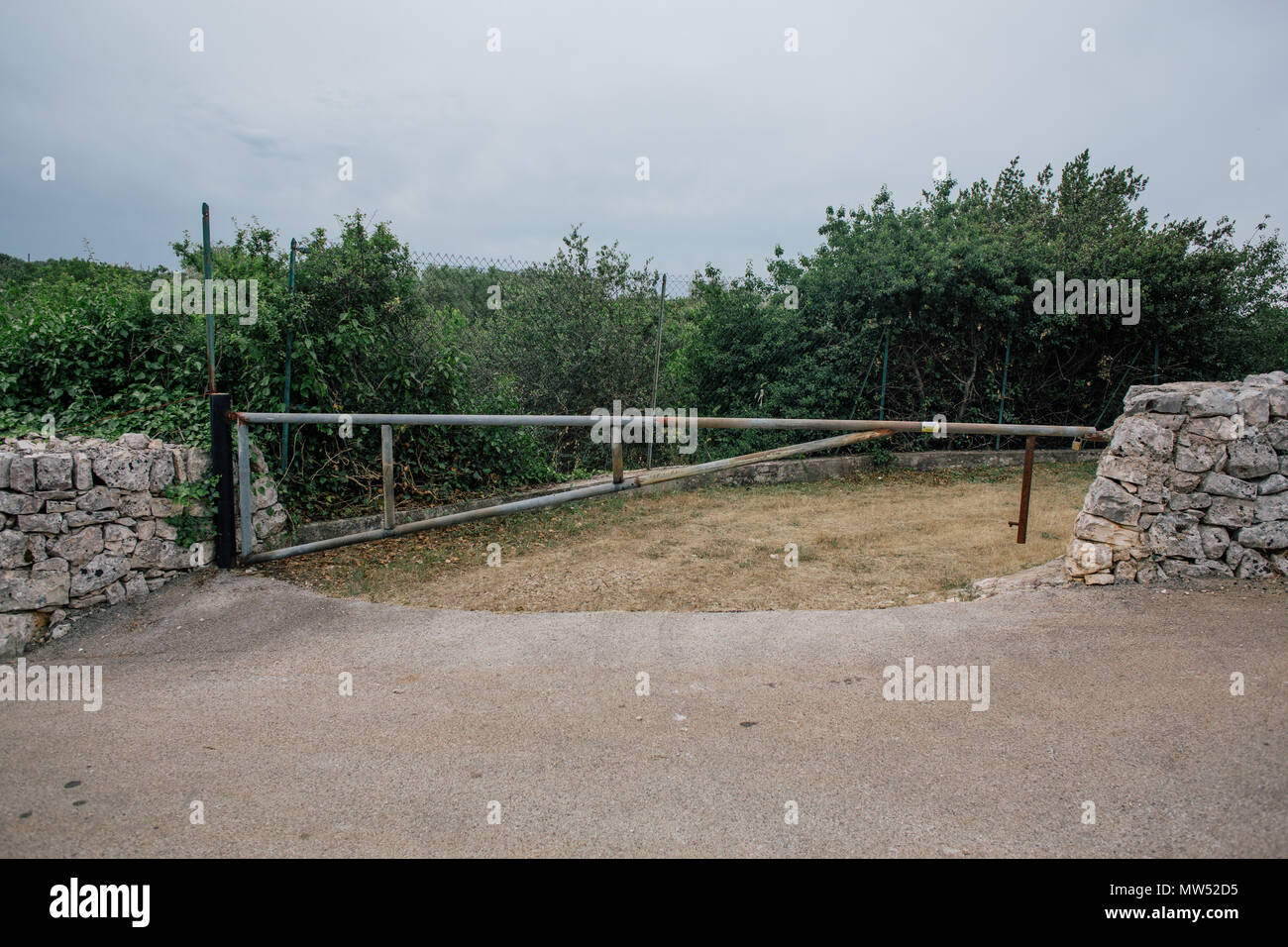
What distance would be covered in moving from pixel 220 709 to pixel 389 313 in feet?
14.5

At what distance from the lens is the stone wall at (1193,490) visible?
4500 millimetres

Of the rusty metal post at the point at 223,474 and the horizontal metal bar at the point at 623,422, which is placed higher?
the horizontal metal bar at the point at 623,422

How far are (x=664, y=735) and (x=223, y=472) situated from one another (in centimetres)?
368

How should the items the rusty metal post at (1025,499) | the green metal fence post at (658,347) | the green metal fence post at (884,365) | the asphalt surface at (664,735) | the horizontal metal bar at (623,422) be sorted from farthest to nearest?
the green metal fence post at (884,365) → the green metal fence post at (658,347) → the rusty metal post at (1025,499) → the horizontal metal bar at (623,422) → the asphalt surface at (664,735)

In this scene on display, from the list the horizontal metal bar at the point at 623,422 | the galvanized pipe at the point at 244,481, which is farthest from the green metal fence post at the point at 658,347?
the galvanized pipe at the point at 244,481

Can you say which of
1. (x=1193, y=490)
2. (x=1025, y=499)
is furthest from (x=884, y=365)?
(x=1193, y=490)

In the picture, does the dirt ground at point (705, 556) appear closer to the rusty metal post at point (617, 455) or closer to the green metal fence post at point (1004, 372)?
the rusty metal post at point (617, 455)

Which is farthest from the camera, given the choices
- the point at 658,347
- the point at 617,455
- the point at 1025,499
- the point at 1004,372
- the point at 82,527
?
the point at 1004,372

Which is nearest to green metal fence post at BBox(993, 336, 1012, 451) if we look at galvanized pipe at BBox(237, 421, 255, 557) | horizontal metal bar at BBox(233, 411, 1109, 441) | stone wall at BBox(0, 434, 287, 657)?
horizontal metal bar at BBox(233, 411, 1109, 441)

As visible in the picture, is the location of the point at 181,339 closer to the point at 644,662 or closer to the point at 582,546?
the point at 582,546

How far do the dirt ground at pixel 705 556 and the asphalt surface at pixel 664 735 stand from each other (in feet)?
1.48

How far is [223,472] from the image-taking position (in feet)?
16.8

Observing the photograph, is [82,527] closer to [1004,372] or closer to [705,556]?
[705,556]

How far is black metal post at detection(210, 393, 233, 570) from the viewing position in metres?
5.09
